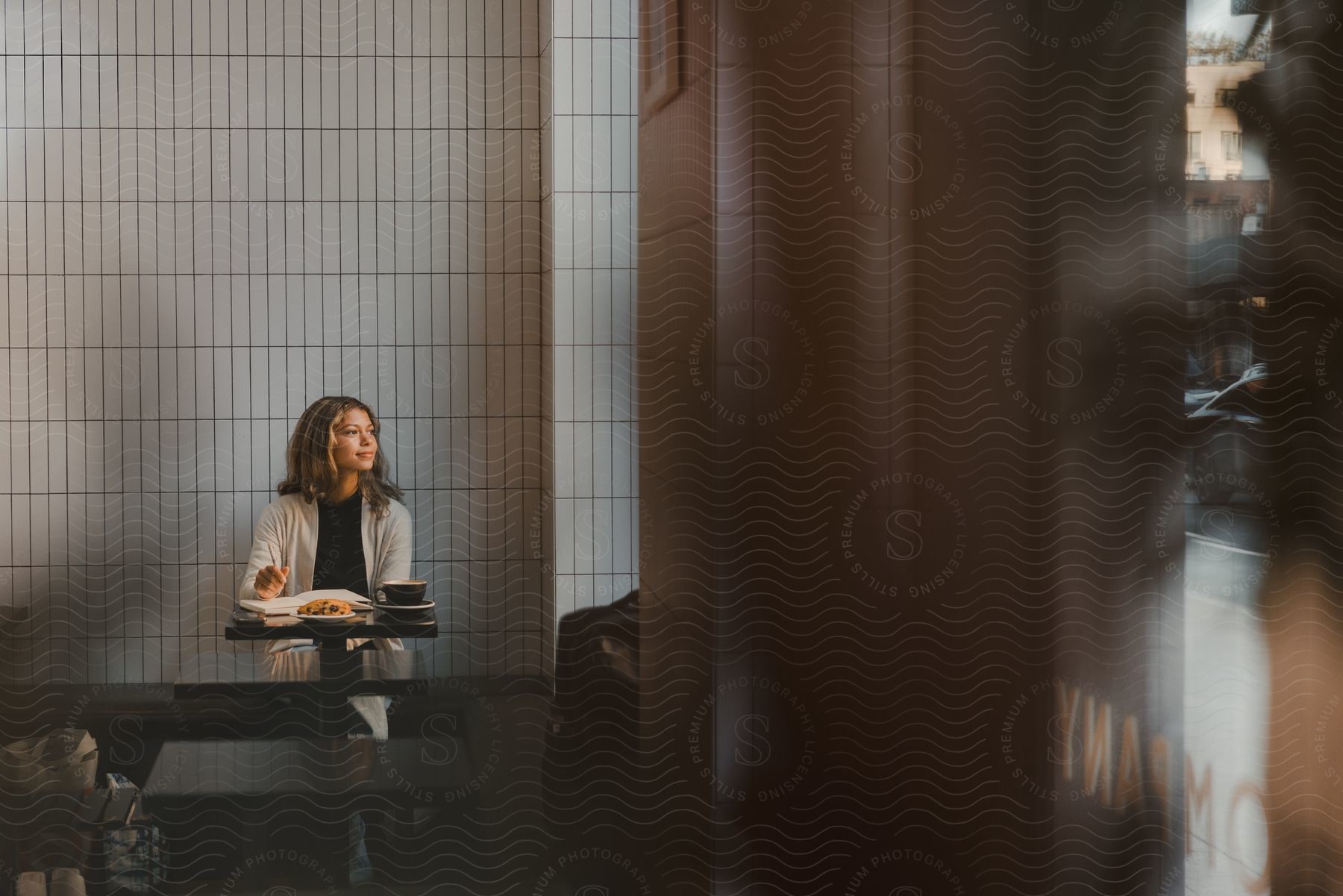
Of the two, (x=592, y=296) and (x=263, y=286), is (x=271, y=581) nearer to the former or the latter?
(x=263, y=286)

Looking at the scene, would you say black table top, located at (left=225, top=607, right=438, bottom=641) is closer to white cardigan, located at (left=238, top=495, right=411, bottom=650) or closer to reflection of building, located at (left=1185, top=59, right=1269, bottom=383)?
white cardigan, located at (left=238, top=495, right=411, bottom=650)

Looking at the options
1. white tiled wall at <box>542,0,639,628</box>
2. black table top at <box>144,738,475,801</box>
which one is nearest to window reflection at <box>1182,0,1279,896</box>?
white tiled wall at <box>542,0,639,628</box>

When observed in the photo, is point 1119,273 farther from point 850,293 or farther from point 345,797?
point 345,797

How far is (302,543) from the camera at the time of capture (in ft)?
3.37

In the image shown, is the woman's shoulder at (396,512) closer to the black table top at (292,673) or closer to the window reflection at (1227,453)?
the black table top at (292,673)

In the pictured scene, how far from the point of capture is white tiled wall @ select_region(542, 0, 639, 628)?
102 cm

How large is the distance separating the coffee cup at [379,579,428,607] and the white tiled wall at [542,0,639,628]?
0.46 feet

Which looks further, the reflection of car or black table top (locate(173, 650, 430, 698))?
the reflection of car

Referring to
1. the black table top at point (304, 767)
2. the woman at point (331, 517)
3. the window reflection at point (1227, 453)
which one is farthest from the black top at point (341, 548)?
the window reflection at point (1227, 453)

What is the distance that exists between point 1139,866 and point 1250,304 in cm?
66

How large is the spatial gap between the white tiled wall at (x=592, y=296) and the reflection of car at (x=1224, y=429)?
0.65 meters

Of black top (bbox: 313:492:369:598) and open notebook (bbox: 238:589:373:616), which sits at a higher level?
black top (bbox: 313:492:369:598)

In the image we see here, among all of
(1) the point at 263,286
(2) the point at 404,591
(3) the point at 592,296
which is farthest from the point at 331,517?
(3) the point at 592,296

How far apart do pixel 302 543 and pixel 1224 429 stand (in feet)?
3.36
